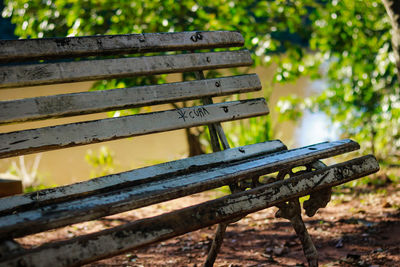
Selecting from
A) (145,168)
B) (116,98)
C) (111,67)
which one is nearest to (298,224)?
(145,168)

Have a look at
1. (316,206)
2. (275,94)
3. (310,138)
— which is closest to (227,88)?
(316,206)

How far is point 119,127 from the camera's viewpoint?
172cm

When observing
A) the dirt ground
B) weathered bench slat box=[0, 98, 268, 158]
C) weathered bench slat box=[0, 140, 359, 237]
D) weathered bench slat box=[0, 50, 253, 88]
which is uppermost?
weathered bench slat box=[0, 50, 253, 88]

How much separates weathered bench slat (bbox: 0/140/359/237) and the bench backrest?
291mm

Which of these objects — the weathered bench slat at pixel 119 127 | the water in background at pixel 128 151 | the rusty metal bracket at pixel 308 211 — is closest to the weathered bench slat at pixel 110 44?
the weathered bench slat at pixel 119 127

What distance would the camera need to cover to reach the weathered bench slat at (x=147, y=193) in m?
1.12

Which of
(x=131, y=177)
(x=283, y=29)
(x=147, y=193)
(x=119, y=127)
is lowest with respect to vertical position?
(x=147, y=193)

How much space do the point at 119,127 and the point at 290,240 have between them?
1201mm

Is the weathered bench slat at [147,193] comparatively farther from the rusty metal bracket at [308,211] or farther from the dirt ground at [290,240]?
the dirt ground at [290,240]

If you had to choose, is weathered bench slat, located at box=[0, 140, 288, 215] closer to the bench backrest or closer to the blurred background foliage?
the bench backrest

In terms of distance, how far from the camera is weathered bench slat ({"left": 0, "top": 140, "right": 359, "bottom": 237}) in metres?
1.12

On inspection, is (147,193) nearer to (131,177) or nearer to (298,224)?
(131,177)

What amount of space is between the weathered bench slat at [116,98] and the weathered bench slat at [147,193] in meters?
0.37

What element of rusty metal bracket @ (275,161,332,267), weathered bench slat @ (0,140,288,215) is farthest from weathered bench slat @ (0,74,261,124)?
rusty metal bracket @ (275,161,332,267)
